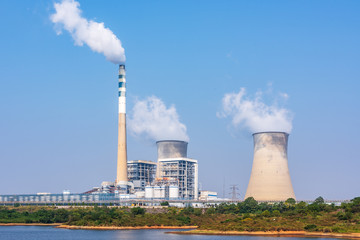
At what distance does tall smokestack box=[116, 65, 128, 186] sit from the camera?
76.8m

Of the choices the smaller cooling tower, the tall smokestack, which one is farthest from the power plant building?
the tall smokestack

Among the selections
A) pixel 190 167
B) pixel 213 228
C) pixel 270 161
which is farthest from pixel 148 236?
pixel 190 167

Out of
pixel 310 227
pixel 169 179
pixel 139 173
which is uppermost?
pixel 139 173

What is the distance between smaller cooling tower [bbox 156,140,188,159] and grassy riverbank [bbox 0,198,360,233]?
15.0m

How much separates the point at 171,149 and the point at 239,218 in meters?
32.1

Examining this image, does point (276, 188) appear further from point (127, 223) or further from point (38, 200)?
point (38, 200)

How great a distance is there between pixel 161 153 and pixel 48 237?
41354 millimetres

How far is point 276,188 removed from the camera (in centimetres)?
6575

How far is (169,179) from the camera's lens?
8144 centimetres

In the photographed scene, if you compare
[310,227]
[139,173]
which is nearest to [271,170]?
[310,227]

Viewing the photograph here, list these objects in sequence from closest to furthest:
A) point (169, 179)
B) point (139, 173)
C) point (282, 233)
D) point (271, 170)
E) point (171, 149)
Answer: point (282, 233)
point (271, 170)
point (169, 179)
point (171, 149)
point (139, 173)

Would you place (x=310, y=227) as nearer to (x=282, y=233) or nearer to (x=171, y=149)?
(x=282, y=233)

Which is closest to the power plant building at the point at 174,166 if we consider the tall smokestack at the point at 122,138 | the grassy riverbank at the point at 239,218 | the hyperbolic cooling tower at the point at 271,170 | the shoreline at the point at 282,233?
the tall smokestack at the point at 122,138

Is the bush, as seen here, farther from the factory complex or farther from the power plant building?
the power plant building
